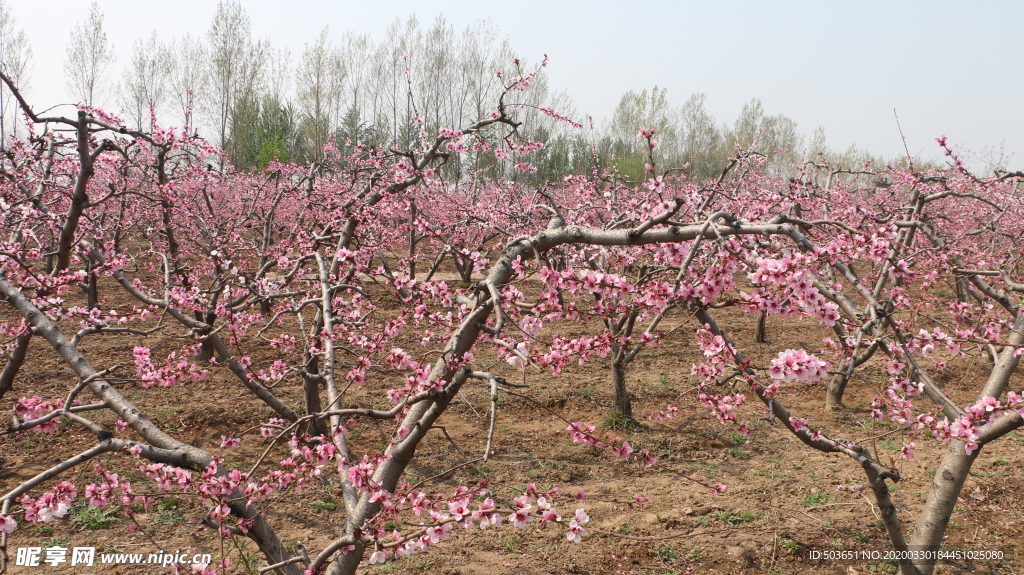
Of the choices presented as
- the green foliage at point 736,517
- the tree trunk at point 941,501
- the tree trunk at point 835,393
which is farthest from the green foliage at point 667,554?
the tree trunk at point 835,393

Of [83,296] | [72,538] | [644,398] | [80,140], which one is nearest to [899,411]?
[644,398]

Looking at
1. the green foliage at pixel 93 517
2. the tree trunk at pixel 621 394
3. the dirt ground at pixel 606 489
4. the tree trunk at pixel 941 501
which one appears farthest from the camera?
the tree trunk at pixel 621 394

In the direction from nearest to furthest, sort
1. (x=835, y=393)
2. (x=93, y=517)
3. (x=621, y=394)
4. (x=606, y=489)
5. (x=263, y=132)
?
(x=93, y=517) → (x=606, y=489) → (x=621, y=394) → (x=835, y=393) → (x=263, y=132)

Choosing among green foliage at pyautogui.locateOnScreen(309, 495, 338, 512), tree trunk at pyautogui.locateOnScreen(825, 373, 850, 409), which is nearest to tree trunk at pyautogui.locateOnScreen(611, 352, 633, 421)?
tree trunk at pyautogui.locateOnScreen(825, 373, 850, 409)

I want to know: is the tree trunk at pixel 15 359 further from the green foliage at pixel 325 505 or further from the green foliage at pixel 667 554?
the green foliage at pixel 667 554

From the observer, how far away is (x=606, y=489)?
4957 millimetres

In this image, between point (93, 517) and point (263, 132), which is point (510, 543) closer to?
point (93, 517)

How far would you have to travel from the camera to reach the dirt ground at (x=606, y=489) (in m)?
3.90

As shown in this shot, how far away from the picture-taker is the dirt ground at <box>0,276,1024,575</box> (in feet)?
12.8

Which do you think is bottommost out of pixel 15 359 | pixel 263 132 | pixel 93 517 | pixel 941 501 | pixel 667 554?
pixel 93 517

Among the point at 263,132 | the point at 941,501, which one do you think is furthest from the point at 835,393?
the point at 263,132

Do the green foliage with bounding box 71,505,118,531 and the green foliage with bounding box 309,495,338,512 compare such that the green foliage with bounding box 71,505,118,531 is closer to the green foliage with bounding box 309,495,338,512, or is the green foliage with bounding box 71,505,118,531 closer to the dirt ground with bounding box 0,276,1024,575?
the dirt ground with bounding box 0,276,1024,575

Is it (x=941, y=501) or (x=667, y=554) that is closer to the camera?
(x=941, y=501)

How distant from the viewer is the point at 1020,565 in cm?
379
